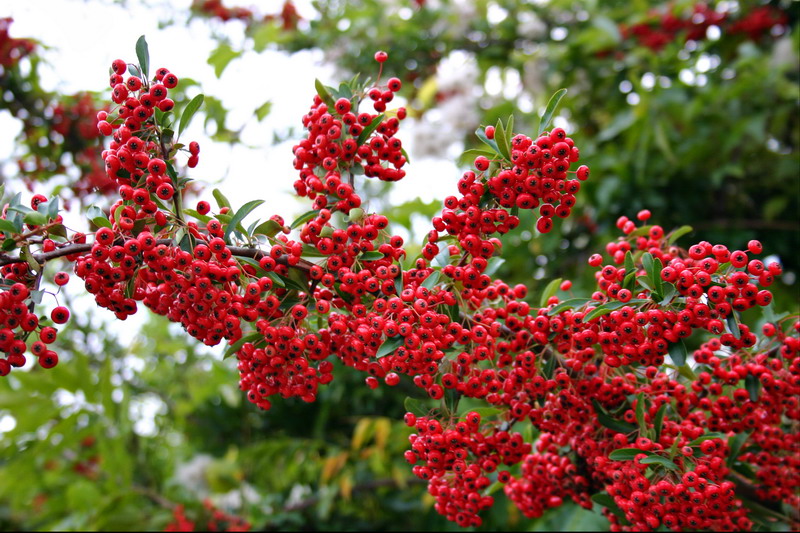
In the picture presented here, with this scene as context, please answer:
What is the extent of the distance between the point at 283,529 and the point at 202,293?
1.97 meters

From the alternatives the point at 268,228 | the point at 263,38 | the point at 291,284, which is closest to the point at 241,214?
the point at 268,228

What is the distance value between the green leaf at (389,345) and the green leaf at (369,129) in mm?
480

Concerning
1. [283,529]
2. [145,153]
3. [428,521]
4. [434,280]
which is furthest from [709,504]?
[283,529]

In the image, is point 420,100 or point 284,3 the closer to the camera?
point 284,3

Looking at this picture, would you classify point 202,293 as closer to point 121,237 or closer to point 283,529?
point 121,237

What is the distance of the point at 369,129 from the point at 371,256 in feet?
1.01

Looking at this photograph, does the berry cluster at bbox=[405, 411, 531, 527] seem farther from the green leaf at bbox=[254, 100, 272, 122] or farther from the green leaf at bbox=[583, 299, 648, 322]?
the green leaf at bbox=[254, 100, 272, 122]

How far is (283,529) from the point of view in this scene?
288cm

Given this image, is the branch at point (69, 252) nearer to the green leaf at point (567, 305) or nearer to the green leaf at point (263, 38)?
the green leaf at point (567, 305)

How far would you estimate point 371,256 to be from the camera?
1394mm

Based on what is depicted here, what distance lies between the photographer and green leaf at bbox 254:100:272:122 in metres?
3.32

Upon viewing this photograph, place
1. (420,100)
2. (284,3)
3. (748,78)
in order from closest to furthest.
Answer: (748,78)
(284,3)
(420,100)

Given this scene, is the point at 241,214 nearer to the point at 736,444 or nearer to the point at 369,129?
the point at 369,129

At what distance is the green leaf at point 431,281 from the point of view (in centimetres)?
135
